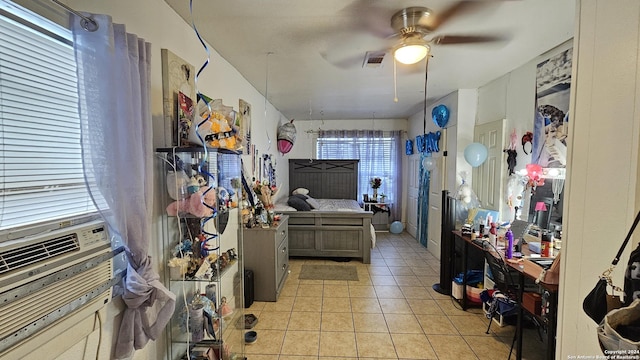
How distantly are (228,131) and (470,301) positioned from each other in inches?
112

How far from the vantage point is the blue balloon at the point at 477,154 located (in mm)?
3154

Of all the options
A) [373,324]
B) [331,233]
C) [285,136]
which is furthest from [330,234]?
[285,136]

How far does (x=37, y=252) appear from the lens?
0.88 metres

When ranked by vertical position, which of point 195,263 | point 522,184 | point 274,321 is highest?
point 522,184

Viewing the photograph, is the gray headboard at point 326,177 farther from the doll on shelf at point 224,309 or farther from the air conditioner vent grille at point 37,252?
the air conditioner vent grille at point 37,252

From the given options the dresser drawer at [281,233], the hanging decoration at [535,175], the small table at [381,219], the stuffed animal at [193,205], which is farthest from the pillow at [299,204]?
the hanging decoration at [535,175]

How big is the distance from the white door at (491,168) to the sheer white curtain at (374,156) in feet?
7.58

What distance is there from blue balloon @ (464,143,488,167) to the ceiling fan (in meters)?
1.43

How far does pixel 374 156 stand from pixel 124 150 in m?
5.13

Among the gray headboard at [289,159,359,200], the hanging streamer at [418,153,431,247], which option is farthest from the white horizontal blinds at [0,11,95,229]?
the gray headboard at [289,159,359,200]

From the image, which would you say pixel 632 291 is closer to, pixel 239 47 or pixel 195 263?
pixel 195 263

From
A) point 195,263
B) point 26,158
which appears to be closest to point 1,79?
point 26,158

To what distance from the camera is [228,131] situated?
1.60 meters

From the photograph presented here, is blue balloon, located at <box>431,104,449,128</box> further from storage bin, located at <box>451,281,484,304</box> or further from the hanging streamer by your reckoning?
storage bin, located at <box>451,281,484,304</box>
